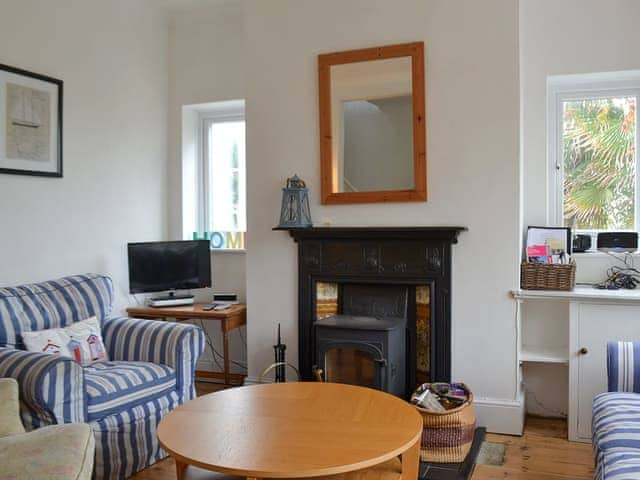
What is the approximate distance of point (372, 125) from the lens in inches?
138

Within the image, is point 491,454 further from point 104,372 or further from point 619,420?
point 104,372

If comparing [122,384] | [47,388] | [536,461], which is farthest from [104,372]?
[536,461]

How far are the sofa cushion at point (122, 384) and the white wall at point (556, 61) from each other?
2.13 meters

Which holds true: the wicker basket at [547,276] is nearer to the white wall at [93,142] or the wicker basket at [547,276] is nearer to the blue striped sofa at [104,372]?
the blue striped sofa at [104,372]

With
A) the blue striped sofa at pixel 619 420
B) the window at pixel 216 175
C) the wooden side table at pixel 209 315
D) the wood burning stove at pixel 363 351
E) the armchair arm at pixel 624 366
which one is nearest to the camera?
the blue striped sofa at pixel 619 420

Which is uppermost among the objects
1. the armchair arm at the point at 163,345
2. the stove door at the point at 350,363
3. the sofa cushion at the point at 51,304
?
the sofa cushion at the point at 51,304

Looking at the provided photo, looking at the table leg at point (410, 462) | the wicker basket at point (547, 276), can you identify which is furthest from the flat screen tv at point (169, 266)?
the table leg at point (410, 462)

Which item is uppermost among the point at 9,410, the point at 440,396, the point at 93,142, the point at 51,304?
the point at 93,142

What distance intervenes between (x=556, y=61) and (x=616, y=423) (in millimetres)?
2183

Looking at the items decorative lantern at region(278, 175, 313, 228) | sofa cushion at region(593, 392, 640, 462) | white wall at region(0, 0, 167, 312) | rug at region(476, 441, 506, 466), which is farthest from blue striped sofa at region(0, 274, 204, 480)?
sofa cushion at region(593, 392, 640, 462)

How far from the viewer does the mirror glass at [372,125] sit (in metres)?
3.43

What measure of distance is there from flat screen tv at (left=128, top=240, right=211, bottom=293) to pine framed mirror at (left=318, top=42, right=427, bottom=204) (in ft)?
3.58

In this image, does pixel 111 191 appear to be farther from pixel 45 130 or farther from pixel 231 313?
pixel 231 313

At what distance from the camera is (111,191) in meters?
3.98
